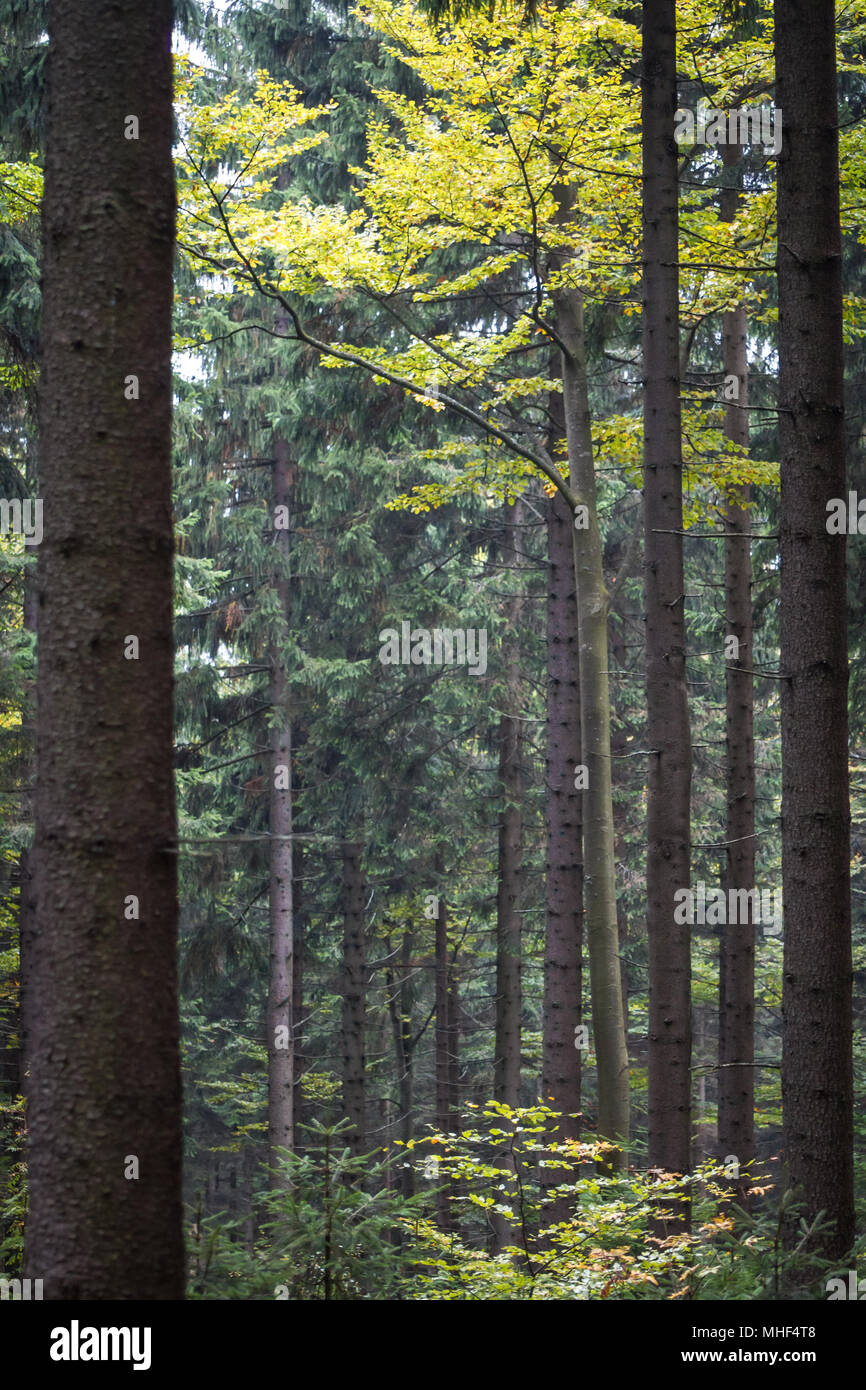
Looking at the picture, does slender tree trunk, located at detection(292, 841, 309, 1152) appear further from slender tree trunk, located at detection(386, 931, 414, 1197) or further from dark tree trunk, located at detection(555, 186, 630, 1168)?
dark tree trunk, located at detection(555, 186, 630, 1168)

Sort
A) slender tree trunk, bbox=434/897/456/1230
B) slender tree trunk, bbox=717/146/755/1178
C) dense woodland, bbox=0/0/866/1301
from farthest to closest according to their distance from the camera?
slender tree trunk, bbox=434/897/456/1230 < slender tree trunk, bbox=717/146/755/1178 < dense woodland, bbox=0/0/866/1301

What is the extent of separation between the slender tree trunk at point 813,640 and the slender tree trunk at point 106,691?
3545 mm

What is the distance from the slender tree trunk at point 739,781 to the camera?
1214cm

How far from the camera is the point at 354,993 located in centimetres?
1883

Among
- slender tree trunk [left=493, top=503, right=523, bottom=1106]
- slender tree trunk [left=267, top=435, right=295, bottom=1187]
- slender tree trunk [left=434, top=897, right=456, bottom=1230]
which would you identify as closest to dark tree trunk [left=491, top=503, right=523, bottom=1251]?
slender tree trunk [left=493, top=503, right=523, bottom=1106]

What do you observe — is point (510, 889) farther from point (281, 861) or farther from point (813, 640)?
point (813, 640)

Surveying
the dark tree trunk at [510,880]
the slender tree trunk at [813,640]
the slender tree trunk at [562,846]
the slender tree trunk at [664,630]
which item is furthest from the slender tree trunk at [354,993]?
the slender tree trunk at [813,640]

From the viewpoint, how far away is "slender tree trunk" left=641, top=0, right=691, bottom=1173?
8031 millimetres

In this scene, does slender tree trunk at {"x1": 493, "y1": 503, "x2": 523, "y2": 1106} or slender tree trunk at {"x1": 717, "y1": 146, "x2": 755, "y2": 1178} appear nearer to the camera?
slender tree trunk at {"x1": 717, "y1": 146, "x2": 755, "y2": 1178}

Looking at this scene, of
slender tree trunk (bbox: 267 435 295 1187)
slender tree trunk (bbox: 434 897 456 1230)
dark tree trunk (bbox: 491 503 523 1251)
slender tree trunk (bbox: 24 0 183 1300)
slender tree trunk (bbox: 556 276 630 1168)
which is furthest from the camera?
slender tree trunk (bbox: 434 897 456 1230)

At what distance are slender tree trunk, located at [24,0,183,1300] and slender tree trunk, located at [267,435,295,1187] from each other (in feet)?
46.6

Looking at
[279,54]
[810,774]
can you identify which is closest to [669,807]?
[810,774]

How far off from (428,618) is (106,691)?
1551 centimetres
